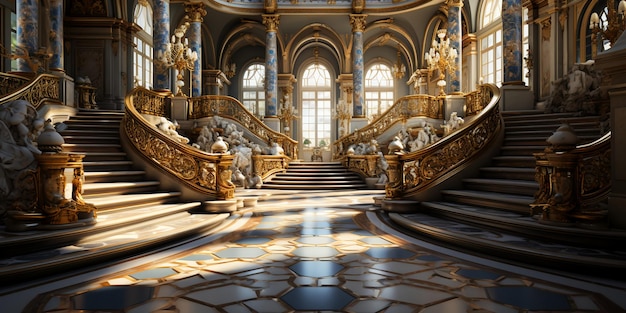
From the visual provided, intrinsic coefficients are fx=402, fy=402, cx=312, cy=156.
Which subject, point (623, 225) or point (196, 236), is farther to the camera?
point (196, 236)

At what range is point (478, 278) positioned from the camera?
377cm

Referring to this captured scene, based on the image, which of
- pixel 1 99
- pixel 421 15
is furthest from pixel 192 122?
pixel 421 15

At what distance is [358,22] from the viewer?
21969 mm

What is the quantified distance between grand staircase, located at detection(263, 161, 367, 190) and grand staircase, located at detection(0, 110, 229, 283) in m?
6.02

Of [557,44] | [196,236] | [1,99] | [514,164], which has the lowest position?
[196,236]

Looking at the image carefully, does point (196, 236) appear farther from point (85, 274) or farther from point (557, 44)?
point (557, 44)

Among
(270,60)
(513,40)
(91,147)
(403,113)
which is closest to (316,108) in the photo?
(270,60)

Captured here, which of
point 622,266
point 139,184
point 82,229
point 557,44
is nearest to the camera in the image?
point 622,266

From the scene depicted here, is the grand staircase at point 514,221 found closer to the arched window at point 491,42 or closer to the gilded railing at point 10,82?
the gilded railing at point 10,82

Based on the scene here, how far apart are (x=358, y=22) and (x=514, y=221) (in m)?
18.7

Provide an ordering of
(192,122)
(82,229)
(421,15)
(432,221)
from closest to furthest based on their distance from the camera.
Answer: (82,229) < (432,221) < (192,122) < (421,15)

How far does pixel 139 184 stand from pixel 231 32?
1872 centimetres

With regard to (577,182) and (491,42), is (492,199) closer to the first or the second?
(577,182)

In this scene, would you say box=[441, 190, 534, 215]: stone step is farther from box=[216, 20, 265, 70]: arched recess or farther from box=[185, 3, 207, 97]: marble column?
box=[216, 20, 265, 70]: arched recess
